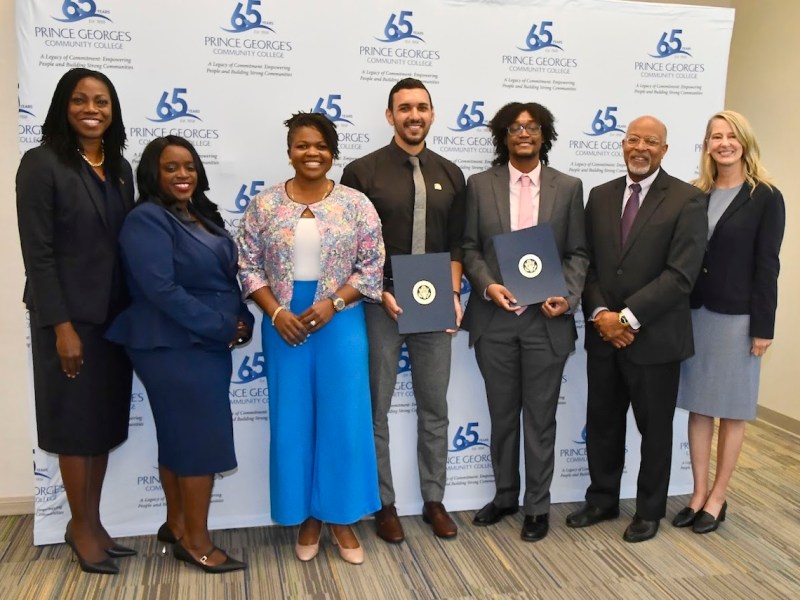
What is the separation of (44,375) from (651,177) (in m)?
2.57

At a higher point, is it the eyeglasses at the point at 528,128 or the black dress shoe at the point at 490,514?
the eyeglasses at the point at 528,128

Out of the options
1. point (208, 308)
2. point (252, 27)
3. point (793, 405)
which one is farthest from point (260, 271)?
point (793, 405)

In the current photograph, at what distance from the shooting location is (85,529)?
8.93 feet

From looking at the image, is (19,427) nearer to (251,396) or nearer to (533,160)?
(251,396)

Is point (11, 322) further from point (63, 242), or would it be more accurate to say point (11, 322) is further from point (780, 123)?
point (780, 123)

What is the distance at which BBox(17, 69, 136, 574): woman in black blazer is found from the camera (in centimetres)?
242

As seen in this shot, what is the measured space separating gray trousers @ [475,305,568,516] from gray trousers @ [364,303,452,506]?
21 cm

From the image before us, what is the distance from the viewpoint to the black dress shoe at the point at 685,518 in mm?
3188

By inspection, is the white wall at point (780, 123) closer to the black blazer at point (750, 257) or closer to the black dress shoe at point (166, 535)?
the black blazer at point (750, 257)

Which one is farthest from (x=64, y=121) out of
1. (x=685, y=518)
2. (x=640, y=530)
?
A: (x=685, y=518)

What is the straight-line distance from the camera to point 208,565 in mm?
2709

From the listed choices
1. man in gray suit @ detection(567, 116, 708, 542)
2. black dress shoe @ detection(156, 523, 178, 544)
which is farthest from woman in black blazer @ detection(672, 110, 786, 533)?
black dress shoe @ detection(156, 523, 178, 544)

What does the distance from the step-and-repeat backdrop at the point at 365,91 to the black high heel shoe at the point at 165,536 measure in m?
0.18

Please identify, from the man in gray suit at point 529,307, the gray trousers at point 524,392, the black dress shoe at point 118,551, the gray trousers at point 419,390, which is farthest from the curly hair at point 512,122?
the black dress shoe at point 118,551
